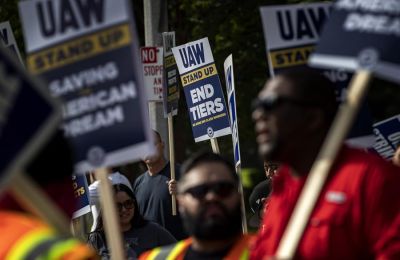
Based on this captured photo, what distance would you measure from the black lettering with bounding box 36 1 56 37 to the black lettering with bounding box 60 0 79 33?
4 cm

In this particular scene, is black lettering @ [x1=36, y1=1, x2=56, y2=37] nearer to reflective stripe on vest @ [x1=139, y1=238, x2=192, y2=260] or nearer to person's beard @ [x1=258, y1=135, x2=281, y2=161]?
person's beard @ [x1=258, y1=135, x2=281, y2=161]

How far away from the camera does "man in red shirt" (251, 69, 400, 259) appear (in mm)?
4508

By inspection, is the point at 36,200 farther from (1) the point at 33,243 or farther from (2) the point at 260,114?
(2) the point at 260,114

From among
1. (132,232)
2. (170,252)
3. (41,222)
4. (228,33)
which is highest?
(41,222)

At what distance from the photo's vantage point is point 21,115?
376cm

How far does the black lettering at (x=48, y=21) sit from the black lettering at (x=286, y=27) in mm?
1264

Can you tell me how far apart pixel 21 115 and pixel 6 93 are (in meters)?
0.09

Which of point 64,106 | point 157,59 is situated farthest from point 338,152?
point 157,59

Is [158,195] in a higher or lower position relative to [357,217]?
lower

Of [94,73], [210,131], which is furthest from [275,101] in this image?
[210,131]

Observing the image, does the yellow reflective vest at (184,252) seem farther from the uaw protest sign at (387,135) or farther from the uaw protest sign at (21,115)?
the uaw protest sign at (387,135)

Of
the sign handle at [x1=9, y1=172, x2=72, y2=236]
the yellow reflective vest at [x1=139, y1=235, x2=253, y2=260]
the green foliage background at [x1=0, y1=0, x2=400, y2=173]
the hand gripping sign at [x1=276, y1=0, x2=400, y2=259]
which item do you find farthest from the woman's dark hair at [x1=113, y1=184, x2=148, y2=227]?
the green foliage background at [x1=0, y1=0, x2=400, y2=173]

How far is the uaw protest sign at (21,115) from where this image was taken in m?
3.72

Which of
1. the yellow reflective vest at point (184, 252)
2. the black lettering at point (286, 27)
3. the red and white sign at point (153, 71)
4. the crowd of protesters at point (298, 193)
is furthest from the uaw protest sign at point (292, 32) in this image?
the red and white sign at point (153, 71)
